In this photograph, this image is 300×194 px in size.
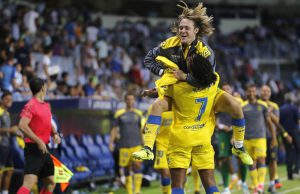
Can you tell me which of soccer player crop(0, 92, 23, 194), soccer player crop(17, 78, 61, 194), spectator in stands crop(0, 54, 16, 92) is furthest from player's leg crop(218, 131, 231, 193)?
spectator in stands crop(0, 54, 16, 92)

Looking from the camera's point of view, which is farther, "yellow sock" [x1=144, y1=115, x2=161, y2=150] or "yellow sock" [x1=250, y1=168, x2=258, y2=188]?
"yellow sock" [x1=250, y1=168, x2=258, y2=188]

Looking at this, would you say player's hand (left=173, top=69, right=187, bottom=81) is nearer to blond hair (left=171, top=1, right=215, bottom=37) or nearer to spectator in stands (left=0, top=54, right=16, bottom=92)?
blond hair (left=171, top=1, right=215, bottom=37)

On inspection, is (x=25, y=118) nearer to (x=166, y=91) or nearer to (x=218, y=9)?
(x=166, y=91)

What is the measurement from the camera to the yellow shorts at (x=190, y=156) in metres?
8.73

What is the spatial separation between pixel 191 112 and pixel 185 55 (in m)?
0.70

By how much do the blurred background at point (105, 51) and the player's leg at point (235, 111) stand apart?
184 cm

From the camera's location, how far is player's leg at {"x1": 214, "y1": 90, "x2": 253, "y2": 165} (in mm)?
8883

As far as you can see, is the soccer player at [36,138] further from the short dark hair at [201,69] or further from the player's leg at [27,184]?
the short dark hair at [201,69]

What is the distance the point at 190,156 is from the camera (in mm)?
8812

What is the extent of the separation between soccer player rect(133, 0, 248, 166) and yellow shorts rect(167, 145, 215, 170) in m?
0.35

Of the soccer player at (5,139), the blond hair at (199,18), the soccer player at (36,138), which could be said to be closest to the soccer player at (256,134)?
the soccer player at (5,139)

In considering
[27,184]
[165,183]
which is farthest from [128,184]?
[27,184]

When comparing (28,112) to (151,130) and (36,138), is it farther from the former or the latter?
(151,130)

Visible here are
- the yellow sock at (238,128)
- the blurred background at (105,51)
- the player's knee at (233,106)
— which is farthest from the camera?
the blurred background at (105,51)
